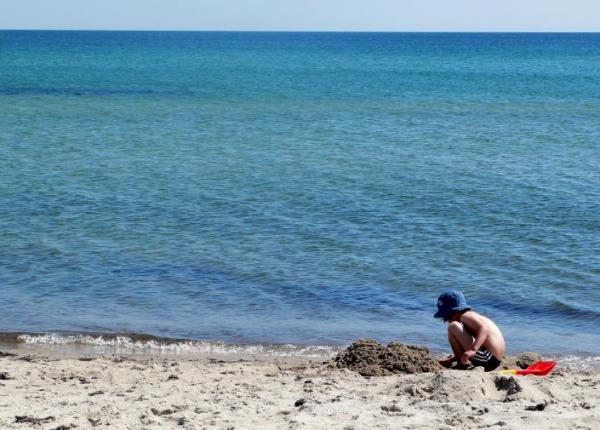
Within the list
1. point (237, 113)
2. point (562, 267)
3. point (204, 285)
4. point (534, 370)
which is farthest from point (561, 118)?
point (534, 370)

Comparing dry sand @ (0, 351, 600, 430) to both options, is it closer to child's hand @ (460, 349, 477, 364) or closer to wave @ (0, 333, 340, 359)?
child's hand @ (460, 349, 477, 364)

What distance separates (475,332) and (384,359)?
871 millimetres

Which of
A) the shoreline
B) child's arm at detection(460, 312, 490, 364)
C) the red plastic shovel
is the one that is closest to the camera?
the red plastic shovel

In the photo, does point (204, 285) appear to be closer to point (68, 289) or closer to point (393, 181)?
point (68, 289)

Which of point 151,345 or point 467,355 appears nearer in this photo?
point 467,355

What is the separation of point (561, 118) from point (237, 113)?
11.5 metres

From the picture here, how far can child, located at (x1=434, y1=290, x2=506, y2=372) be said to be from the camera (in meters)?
8.25

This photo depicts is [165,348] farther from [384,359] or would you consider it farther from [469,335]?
[469,335]

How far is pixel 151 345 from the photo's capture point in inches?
406

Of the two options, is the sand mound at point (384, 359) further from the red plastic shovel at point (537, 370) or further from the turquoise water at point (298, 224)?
the turquoise water at point (298, 224)

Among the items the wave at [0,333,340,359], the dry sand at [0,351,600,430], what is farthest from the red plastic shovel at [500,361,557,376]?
the wave at [0,333,340,359]

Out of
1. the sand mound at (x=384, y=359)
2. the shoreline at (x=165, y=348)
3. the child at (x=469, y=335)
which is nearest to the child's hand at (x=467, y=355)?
the child at (x=469, y=335)

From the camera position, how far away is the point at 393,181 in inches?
752

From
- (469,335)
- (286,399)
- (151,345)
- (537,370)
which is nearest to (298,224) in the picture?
(151,345)
